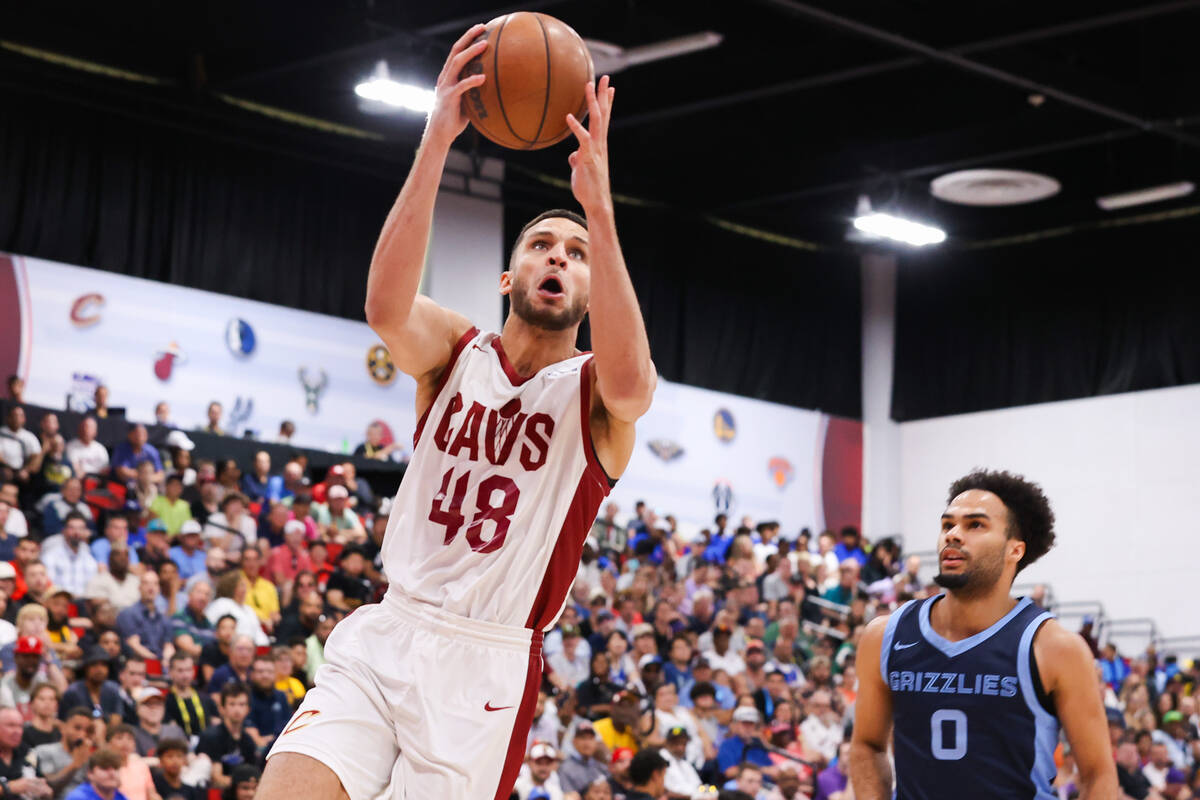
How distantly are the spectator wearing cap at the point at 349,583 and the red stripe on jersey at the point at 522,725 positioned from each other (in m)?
8.92

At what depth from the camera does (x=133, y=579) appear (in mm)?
12539

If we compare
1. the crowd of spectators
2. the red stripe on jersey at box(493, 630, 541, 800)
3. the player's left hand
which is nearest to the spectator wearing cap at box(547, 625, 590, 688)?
the crowd of spectators

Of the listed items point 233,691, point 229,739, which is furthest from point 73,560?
Answer: point 229,739

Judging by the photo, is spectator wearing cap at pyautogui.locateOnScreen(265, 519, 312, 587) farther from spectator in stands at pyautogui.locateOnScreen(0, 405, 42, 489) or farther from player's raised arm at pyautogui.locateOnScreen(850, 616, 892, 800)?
player's raised arm at pyautogui.locateOnScreen(850, 616, 892, 800)

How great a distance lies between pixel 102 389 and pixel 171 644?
4886mm

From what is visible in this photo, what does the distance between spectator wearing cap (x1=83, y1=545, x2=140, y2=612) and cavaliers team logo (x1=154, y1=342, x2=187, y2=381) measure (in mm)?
5686

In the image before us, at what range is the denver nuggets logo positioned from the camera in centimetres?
1989

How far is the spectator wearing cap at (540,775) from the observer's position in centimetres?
1118

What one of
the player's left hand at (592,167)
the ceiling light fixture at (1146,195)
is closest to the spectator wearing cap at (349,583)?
the player's left hand at (592,167)

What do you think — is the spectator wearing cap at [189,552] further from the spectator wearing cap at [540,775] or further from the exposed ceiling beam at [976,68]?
the exposed ceiling beam at [976,68]

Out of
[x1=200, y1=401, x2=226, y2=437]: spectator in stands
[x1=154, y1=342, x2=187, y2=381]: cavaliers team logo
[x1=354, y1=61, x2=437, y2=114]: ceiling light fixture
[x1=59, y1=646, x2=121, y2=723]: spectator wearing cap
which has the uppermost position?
[x1=354, y1=61, x2=437, y2=114]: ceiling light fixture

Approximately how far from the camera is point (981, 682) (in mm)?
4770

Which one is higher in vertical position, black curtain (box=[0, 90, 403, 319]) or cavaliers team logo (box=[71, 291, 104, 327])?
black curtain (box=[0, 90, 403, 319])

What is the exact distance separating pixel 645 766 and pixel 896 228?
11895mm
